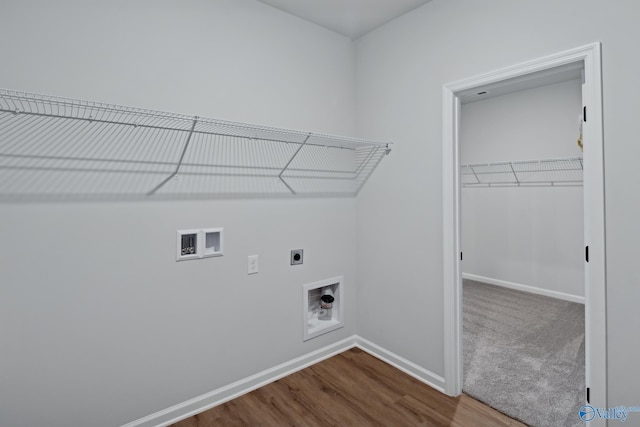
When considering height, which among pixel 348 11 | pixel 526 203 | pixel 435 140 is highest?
pixel 348 11

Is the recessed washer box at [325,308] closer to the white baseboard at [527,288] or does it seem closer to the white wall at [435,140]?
the white wall at [435,140]

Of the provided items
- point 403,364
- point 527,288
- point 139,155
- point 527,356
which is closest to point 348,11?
point 139,155

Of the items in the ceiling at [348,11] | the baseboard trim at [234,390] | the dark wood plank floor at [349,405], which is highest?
the ceiling at [348,11]

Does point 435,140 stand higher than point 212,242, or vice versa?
point 435,140

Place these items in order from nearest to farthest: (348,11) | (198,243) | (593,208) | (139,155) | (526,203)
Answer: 1. (593,208)
2. (139,155)
3. (198,243)
4. (348,11)
5. (526,203)

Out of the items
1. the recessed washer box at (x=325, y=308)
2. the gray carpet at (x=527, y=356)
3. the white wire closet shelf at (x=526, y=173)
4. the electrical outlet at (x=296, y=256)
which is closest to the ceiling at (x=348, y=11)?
the electrical outlet at (x=296, y=256)

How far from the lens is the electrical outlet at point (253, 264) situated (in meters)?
2.10

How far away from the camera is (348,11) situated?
2.22 meters

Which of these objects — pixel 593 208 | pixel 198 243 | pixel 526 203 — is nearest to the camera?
pixel 593 208

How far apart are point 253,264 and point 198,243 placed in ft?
1.26

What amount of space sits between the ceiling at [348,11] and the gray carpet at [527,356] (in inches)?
100

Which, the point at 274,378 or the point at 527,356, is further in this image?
the point at 527,356

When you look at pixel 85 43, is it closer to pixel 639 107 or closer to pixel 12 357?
pixel 12 357

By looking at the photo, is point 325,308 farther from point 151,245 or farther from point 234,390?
point 151,245
